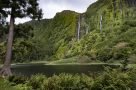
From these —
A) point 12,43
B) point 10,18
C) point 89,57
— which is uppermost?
point 10,18

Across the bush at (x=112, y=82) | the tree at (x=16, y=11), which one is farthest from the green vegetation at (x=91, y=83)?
the tree at (x=16, y=11)

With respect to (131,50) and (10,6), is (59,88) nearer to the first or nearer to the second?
(10,6)

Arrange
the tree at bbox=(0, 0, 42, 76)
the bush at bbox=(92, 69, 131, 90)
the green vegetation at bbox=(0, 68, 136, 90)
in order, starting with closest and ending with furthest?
the bush at bbox=(92, 69, 131, 90) → the green vegetation at bbox=(0, 68, 136, 90) → the tree at bbox=(0, 0, 42, 76)

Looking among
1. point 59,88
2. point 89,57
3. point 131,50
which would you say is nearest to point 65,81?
point 59,88

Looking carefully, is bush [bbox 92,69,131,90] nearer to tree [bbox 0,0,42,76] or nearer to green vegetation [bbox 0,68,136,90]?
green vegetation [bbox 0,68,136,90]

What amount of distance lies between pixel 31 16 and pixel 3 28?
3.94 meters

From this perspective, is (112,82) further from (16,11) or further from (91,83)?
(16,11)

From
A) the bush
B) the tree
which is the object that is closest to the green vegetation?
the bush

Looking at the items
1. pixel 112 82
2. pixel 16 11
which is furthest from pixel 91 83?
pixel 16 11

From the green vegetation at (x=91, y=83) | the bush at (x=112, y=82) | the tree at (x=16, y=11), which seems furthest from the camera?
the tree at (x=16, y=11)

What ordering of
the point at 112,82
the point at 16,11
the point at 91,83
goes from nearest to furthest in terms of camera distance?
the point at 112,82 → the point at 91,83 → the point at 16,11

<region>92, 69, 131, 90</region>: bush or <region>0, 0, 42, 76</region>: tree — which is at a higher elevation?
<region>0, 0, 42, 76</region>: tree

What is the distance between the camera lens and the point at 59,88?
77.5ft

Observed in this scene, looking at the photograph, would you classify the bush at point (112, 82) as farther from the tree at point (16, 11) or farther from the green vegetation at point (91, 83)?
the tree at point (16, 11)
